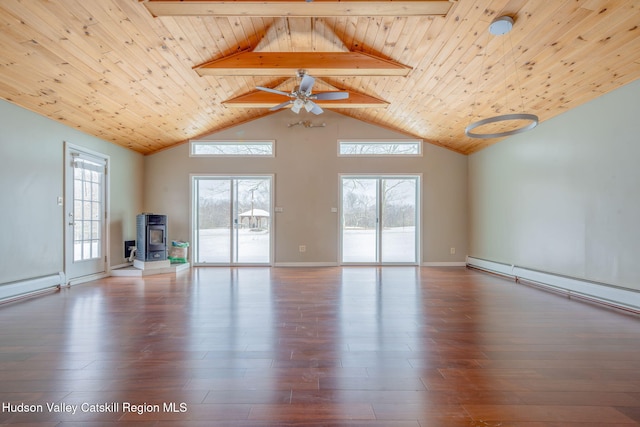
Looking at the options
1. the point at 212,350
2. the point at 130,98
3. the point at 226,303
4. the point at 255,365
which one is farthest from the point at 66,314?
the point at 130,98

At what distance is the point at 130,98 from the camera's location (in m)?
4.59

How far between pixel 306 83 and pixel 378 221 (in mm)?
3945

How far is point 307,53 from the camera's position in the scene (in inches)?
177

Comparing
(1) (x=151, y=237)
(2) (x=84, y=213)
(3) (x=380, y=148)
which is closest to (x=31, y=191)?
(2) (x=84, y=213)

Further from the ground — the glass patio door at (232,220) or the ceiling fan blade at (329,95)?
the ceiling fan blade at (329,95)

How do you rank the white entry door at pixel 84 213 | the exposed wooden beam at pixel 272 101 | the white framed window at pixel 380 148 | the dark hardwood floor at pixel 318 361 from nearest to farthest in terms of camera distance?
1. the dark hardwood floor at pixel 318 361
2. the white entry door at pixel 84 213
3. the exposed wooden beam at pixel 272 101
4. the white framed window at pixel 380 148

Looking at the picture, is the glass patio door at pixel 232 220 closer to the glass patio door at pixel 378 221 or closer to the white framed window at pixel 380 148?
the glass patio door at pixel 378 221

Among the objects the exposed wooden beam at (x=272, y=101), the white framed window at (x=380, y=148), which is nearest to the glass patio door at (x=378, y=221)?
the white framed window at (x=380, y=148)

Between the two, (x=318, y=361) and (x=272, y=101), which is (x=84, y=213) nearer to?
(x=272, y=101)

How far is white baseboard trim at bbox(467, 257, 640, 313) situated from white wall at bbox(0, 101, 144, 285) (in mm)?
7647

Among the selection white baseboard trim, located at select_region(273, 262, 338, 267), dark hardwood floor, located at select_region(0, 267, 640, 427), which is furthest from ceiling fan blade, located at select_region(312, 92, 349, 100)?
white baseboard trim, located at select_region(273, 262, 338, 267)

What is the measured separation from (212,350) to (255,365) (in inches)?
19.1

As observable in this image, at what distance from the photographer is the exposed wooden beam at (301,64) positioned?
4.41 metres

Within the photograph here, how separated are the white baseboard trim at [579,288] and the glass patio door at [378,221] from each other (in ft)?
6.52
